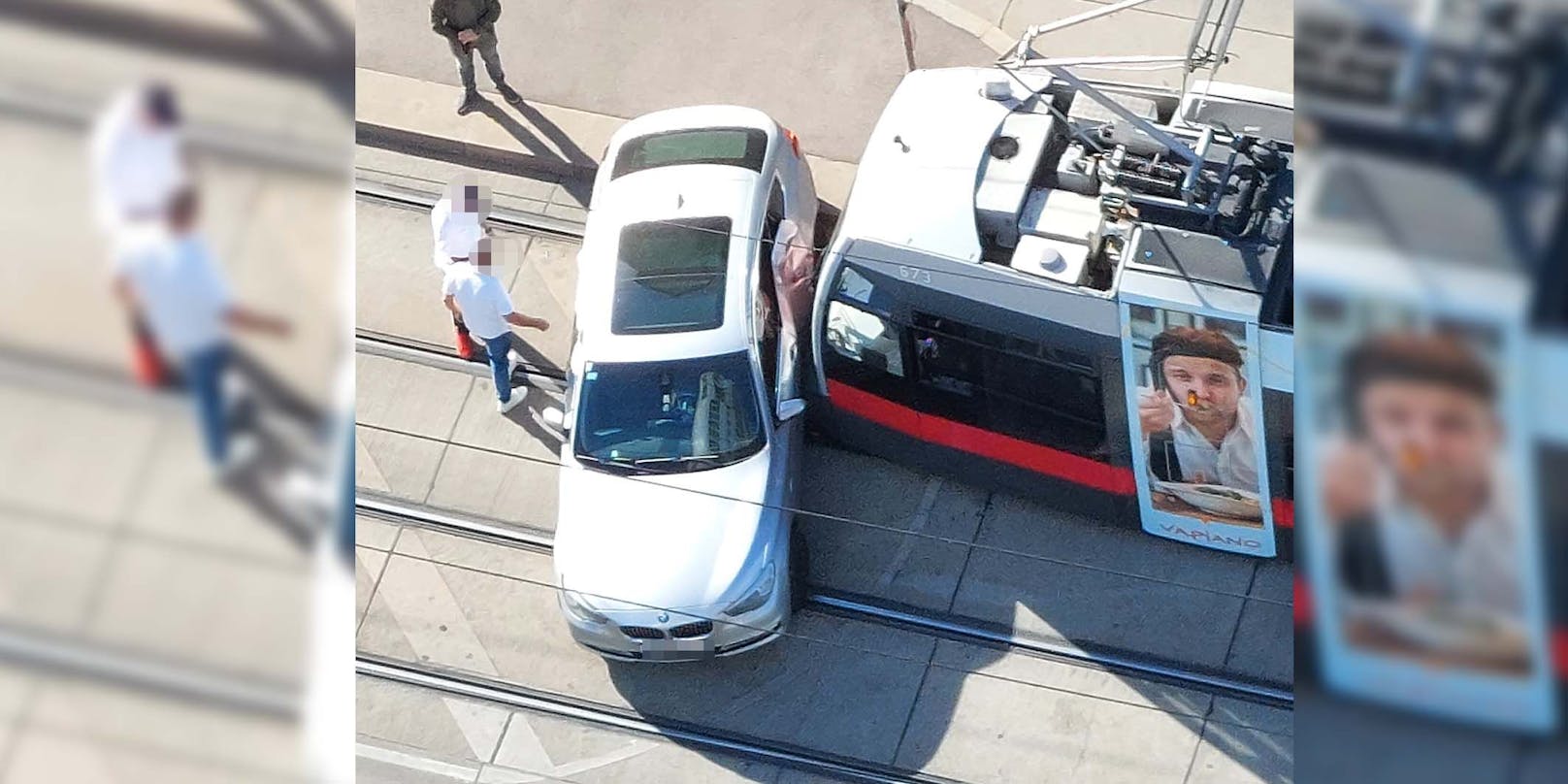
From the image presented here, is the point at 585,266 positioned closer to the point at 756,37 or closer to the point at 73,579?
the point at 756,37

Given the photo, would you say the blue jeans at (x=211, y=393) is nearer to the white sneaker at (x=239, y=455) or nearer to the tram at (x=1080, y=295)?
the white sneaker at (x=239, y=455)

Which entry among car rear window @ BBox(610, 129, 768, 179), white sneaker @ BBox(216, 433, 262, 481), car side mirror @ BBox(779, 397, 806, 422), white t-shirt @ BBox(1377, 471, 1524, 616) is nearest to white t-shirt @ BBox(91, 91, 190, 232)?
white sneaker @ BBox(216, 433, 262, 481)

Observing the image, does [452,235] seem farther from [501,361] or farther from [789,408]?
[789,408]

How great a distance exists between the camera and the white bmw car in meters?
8.10

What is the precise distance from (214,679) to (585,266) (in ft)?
23.2

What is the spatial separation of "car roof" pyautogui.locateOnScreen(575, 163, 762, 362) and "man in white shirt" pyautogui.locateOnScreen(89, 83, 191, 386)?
667cm

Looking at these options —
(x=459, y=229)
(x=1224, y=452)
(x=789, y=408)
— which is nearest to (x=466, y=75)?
(x=459, y=229)

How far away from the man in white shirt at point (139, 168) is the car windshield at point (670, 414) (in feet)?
21.4

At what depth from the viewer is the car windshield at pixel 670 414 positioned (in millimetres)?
8336

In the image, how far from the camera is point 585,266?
8.88 meters

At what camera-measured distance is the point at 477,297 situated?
855 cm

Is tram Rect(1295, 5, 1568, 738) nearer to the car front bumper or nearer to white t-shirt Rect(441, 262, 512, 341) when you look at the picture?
the car front bumper

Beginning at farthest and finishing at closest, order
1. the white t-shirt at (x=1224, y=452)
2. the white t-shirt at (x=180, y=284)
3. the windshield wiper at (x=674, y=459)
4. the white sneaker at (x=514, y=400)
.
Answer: the white sneaker at (x=514, y=400), the windshield wiper at (x=674, y=459), the white t-shirt at (x=1224, y=452), the white t-shirt at (x=180, y=284)

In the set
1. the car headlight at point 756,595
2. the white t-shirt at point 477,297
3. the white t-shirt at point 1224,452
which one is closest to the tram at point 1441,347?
the white t-shirt at point 1224,452
